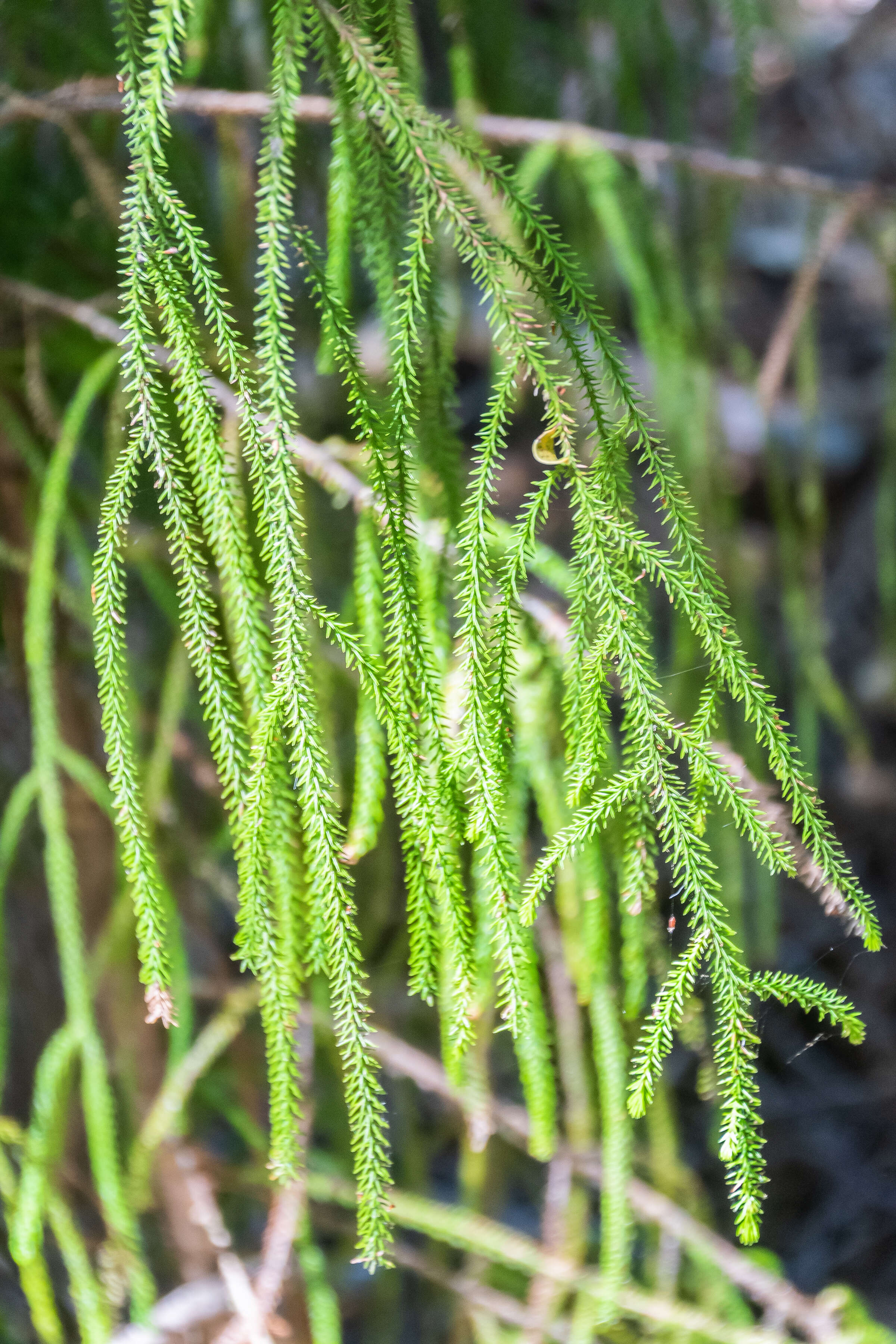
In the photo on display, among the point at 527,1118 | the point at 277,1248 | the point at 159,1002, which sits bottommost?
the point at 527,1118

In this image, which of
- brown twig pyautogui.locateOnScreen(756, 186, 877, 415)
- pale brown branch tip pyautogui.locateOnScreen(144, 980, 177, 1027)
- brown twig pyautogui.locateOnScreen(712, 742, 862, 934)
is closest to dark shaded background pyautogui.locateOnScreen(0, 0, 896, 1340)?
brown twig pyautogui.locateOnScreen(756, 186, 877, 415)

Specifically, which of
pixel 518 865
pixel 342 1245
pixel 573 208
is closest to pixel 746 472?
pixel 573 208

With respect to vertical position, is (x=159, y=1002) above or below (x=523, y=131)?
below

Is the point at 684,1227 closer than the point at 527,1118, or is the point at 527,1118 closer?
the point at 684,1227

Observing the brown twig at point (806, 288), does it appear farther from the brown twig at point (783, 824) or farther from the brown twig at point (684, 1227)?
the brown twig at point (684, 1227)

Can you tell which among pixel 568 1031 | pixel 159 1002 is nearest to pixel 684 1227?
pixel 568 1031

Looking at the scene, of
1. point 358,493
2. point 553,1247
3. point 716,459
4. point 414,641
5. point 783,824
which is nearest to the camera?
point 414,641

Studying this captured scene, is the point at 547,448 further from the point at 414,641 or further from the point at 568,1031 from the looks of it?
the point at 568,1031
